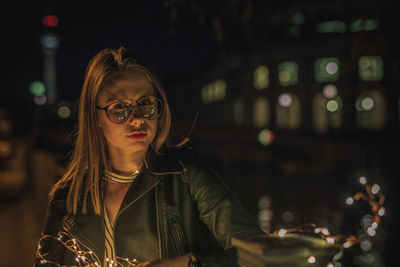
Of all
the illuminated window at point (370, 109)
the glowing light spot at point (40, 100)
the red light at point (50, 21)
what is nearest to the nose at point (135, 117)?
the red light at point (50, 21)

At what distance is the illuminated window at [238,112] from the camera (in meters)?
58.0

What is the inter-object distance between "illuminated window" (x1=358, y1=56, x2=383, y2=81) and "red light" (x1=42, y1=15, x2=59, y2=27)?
136ft

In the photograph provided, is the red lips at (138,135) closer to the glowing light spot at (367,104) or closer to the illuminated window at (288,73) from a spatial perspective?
the glowing light spot at (367,104)

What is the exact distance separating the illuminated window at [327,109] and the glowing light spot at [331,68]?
1521 mm

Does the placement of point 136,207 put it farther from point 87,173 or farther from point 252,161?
point 252,161

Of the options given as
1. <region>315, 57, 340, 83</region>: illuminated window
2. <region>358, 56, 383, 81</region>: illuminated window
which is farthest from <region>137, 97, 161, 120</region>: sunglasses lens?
<region>315, 57, 340, 83</region>: illuminated window

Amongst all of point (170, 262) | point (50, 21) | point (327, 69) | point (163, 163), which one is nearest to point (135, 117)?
point (163, 163)

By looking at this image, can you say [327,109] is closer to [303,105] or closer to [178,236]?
[303,105]

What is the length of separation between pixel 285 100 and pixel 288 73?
109 inches

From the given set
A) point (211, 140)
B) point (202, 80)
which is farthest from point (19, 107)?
point (202, 80)

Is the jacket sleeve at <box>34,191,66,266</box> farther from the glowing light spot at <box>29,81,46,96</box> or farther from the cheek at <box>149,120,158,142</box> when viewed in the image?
the glowing light spot at <box>29,81,46,96</box>

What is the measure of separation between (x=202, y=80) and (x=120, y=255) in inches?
2794

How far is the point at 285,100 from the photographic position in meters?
49.4

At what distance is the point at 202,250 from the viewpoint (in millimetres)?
2047
